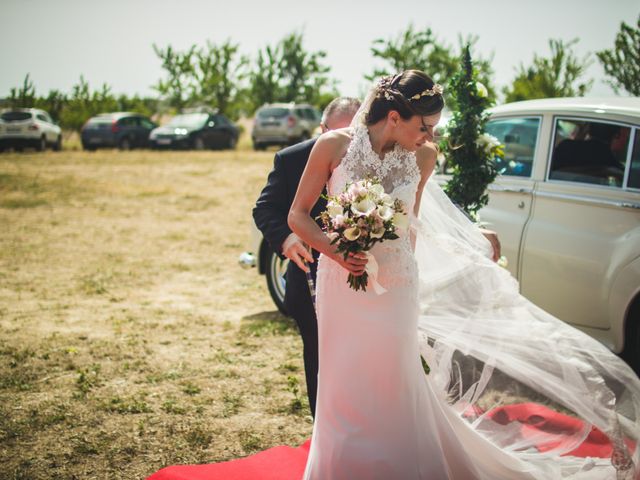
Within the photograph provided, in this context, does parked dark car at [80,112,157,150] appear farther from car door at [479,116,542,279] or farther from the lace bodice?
the lace bodice

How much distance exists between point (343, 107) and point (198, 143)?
73.0 ft

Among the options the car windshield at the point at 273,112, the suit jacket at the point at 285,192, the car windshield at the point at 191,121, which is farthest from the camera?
the car windshield at the point at 191,121

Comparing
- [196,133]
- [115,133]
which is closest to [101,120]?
[115,133]

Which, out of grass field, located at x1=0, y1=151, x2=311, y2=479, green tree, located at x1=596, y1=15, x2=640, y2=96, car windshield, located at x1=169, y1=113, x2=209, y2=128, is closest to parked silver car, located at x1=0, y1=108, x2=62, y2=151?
car windshield, located at x1=169, y1=113, x2=209, y2=128

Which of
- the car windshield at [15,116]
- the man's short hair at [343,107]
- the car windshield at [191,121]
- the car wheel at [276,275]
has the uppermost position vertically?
the car windshield at [191,121]

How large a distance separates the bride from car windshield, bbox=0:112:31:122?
78.0 ft

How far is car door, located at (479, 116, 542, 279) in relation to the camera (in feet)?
16.5

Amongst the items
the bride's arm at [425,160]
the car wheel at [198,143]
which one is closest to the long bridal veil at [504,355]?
the bride's arm at [425,160]

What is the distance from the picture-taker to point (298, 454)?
12.1ft

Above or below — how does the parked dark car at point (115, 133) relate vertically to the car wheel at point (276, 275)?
above

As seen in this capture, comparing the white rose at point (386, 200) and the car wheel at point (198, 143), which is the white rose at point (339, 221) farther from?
the car wheel at point (198, 143)

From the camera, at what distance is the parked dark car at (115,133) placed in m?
24.9

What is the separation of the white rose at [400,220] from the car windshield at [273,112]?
74.2 ft

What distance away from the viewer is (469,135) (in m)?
4.65
